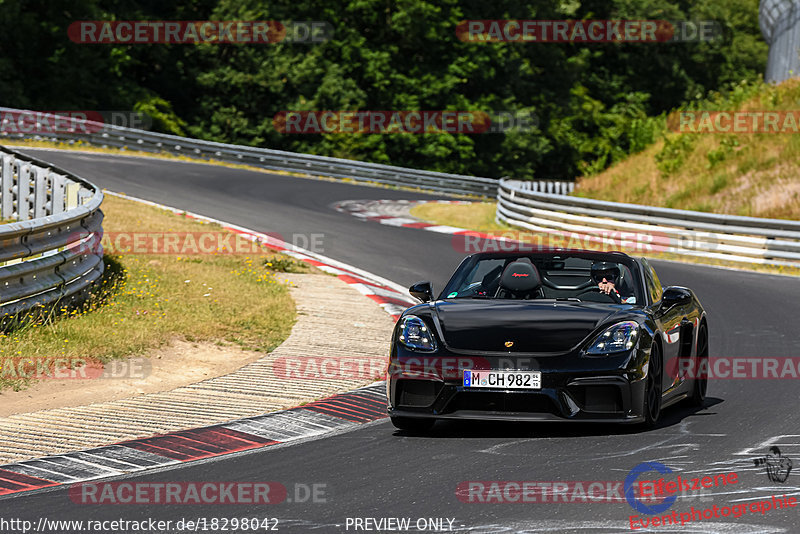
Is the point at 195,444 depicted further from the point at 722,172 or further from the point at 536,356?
the point at 722,172

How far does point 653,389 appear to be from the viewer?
25.9 feet

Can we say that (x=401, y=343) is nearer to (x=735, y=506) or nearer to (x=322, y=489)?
(x=322, y=489)

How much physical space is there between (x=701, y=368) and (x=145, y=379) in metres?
4.52

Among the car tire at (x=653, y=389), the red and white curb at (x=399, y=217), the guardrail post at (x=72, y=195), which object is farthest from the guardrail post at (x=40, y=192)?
the car tire at (x=653, y=389)

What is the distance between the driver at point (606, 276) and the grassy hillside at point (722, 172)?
55.4ft

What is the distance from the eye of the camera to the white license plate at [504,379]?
739cm

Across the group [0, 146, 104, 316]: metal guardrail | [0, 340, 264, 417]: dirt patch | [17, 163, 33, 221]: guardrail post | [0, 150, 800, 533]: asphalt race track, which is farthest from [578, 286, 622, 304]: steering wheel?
[17, 163, 33, 221]: guardrail post

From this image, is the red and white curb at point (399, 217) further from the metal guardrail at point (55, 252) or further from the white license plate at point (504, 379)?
the white license plate at point (504, 379)

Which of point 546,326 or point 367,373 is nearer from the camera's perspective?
point 546,326

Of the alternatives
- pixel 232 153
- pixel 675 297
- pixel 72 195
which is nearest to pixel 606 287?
pixel 675 297

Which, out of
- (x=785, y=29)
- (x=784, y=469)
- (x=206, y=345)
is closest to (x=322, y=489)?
(x=784, y=469)

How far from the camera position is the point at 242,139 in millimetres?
52594

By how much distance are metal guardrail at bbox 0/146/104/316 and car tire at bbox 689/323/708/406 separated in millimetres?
5779

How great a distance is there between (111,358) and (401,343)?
3342mm
